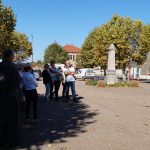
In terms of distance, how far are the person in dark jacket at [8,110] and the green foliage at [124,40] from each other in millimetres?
55671

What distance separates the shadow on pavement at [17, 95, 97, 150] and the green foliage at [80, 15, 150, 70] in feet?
160

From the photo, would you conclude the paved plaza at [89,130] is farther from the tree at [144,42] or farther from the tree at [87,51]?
the tree at [87,51]

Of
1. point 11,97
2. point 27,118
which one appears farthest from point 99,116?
point 11,97

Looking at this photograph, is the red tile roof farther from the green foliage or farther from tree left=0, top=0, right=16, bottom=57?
tree left=0, top=0, right=16, bottom=57

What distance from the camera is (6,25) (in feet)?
176

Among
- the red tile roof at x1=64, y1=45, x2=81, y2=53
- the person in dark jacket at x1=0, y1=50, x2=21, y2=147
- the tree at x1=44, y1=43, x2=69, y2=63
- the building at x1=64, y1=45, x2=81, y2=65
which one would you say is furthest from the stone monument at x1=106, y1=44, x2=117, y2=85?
the red tile roof at x1=64, y1=45, x2=81, y2=53

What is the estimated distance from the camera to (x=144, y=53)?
64688 mm

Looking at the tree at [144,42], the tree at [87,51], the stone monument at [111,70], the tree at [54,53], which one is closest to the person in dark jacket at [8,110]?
the stone monument at [111,70]

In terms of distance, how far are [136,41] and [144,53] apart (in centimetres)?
288

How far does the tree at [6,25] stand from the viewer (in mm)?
50519

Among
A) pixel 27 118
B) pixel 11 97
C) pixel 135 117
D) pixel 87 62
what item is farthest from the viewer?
pixel 87 62

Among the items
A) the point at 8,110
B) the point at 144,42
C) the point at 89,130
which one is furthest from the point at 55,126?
the point at 144,42

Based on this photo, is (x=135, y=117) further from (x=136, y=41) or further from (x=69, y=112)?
(x=136, y=41)

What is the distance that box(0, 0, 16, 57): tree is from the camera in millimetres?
50519
